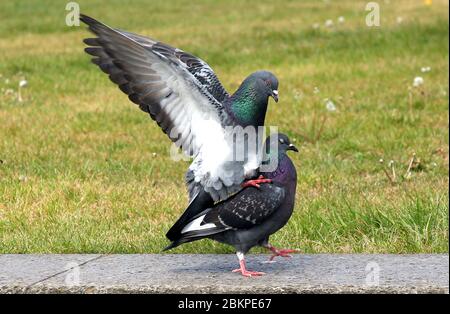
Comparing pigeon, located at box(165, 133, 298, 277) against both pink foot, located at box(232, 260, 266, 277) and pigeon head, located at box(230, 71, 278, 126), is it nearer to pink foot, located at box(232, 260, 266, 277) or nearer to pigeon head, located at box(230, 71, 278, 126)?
pink foot, located at box(232, 260, 266, 277)

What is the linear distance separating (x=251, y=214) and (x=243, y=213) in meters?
0.04

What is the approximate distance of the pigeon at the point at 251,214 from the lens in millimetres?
4938

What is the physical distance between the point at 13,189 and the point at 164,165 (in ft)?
5.34

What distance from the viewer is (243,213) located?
195 inches

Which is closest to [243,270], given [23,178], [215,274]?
[215,274]

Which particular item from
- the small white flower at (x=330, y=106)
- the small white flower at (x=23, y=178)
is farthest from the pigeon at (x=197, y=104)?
the small white flower at (x=330, y=106)

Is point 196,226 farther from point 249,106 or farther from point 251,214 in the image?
point 249,106

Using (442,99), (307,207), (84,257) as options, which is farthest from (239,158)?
(442,99)

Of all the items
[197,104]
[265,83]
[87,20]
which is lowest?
[197,104]

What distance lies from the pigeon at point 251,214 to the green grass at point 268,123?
106cm

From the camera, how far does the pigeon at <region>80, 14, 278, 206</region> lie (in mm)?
4957

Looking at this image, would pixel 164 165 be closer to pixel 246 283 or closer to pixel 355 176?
pixel 355 176

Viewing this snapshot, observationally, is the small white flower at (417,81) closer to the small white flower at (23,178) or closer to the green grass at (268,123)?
the green grass at (268,123)

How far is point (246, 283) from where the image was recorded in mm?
4988
